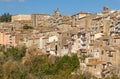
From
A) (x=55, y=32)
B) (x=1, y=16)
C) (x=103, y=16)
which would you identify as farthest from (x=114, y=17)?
(x=1, y=16)

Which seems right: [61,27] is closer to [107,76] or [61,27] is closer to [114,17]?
[114,17]

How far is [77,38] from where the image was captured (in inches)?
1051

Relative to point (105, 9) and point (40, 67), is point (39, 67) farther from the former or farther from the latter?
point (105, 9)

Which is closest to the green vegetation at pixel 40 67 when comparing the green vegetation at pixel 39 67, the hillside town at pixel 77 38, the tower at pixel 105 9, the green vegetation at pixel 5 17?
the green vegetation at pixel 39 67

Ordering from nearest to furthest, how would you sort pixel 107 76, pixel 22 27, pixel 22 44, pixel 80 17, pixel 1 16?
pixel 107 76 < pixel 22 44 < pixel 80 17 < pixel 22 27 < pixel 1 16

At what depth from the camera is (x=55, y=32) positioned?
29656 millimetres

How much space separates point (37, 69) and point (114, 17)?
8.52 metres

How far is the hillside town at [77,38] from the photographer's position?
22.1 metres

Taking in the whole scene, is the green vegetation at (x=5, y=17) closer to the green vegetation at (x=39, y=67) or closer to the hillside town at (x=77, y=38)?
the hillside town at (x=77, y=38)

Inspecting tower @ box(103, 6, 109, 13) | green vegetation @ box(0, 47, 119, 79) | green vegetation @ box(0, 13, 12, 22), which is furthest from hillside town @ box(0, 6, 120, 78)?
green vegetation @ box(0, 13, 12, 22)

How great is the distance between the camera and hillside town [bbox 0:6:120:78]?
22078 millimetres

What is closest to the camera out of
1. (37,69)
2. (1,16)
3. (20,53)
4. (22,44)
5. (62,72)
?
(62,72)

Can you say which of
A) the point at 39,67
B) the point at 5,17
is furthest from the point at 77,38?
the point at 5,17

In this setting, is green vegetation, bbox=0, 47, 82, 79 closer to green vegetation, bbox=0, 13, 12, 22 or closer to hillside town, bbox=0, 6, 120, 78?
hillside town, bbox=0, 6, 120, 78
